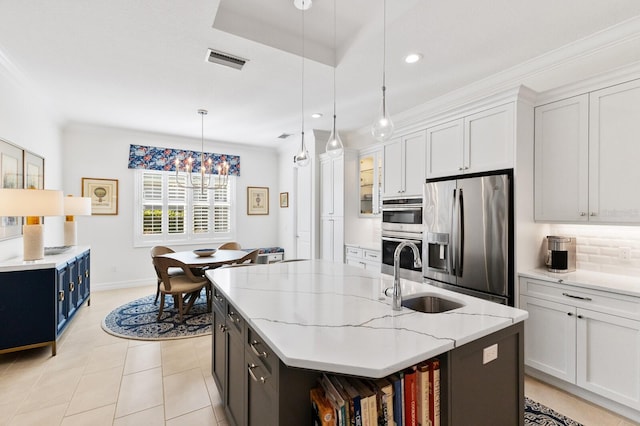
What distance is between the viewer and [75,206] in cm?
389

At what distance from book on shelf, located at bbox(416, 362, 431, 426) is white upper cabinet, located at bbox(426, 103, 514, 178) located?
2111 millimetres

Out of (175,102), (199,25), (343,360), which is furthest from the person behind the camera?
(175,102)

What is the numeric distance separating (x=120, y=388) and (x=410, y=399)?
2.37 m

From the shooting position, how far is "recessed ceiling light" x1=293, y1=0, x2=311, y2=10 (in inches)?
91.8

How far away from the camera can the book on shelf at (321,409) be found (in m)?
1.15

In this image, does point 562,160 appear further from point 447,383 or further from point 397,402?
point 397,402

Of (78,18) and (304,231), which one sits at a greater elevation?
(78,18)

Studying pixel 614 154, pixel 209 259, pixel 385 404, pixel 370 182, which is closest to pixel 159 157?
pixel 209 259

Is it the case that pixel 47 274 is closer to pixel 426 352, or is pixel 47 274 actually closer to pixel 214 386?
pixel 214 386

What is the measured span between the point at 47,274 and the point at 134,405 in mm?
1571

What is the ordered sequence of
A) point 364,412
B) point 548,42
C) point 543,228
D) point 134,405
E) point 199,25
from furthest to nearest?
point 543,228
point 548,42
point 199,25
point 134,405
point 364,412

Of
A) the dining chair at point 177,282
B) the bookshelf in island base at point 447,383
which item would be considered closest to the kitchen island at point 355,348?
the bookshelf in island base at point 447,383

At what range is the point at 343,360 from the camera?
1.04 m

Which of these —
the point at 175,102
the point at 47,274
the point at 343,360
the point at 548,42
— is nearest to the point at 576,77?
the point at 548,42
